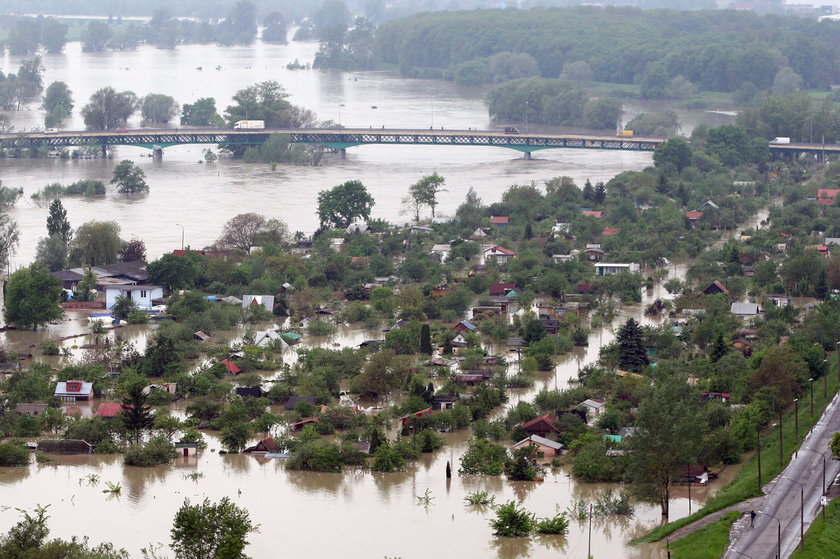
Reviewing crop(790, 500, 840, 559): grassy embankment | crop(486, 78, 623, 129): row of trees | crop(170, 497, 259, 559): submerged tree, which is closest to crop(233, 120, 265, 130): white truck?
crop(486, 78, 623, 129): row of trees

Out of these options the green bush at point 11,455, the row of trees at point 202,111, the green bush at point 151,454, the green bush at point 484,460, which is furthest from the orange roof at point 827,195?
the green bush at point 11,455

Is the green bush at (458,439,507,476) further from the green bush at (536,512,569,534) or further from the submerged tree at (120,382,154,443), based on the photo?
the submerged tree at (120,382,154,443)

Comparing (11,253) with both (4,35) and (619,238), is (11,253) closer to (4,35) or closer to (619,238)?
(619,238)

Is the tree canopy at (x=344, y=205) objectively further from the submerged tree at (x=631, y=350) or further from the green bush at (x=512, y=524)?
the green bush at (x=512, y=524)

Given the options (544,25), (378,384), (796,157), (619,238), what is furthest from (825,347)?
(544,25)

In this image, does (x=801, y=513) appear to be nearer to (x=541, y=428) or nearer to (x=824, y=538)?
(x=824, y=538)
